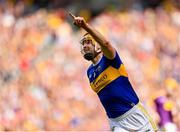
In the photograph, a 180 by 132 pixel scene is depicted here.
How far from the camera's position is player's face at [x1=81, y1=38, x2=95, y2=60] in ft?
33.3

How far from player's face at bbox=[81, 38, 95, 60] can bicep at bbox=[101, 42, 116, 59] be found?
25 centimetres

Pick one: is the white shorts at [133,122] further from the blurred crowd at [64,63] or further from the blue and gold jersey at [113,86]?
the blurred crowd at [64,63]

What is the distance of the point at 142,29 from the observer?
24.0 m

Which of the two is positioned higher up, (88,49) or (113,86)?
(88,49)

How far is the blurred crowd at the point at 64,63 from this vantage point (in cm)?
1831

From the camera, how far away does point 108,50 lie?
9.90 m

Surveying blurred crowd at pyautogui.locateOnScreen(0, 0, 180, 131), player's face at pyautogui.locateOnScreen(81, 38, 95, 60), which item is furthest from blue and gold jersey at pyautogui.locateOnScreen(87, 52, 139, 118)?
blurred crowd at pyautogui.locateOnScreen(0, 0, 180, 131)

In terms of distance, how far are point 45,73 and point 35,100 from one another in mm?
1562

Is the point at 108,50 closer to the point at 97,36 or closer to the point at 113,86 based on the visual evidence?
the point at 97,36

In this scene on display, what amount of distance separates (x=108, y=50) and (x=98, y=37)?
0.23 metres

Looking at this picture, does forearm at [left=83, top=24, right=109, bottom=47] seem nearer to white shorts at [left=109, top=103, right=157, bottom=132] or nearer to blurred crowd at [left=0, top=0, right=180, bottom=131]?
white shorts at [left=109, top=103, right=157, bottom=132]

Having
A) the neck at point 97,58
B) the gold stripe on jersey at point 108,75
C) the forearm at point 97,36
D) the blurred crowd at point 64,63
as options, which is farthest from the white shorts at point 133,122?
the blurred crowd at point 64,63

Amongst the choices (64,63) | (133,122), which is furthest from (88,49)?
(64,63)

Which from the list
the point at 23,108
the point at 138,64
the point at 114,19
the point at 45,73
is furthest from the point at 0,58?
the point at 114,19
